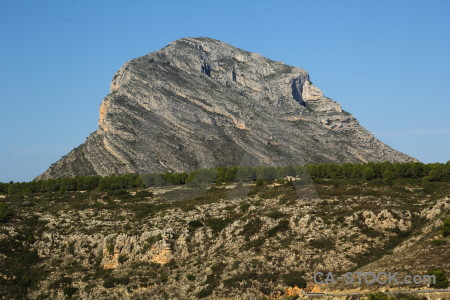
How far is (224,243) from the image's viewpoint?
7081 cm

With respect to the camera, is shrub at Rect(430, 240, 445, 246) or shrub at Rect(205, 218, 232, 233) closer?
shrub at Rect(430, 240, 445, 246)

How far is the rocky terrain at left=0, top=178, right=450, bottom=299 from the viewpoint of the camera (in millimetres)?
60125

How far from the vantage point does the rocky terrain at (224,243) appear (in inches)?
2367

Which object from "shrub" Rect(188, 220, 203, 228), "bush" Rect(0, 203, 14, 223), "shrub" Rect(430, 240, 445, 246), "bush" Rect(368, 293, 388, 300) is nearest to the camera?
"bush" Rect(368, 293, 388, 300)

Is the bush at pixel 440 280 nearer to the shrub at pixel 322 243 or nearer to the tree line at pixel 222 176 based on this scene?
the shrub at pixel 322 243

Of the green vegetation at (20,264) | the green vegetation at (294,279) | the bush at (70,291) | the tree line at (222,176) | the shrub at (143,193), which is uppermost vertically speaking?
the tree line at (222,176)

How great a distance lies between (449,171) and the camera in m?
97.8

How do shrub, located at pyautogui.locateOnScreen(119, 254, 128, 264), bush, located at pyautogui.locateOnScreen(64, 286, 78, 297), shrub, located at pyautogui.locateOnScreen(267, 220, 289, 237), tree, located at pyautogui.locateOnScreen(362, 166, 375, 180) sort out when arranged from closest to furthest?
1. bush, located at pyautogui.locateOnScreen(64, 286, 78, 297)
2. shrub, located at pyautogui.locateOnScreen(267, 220, 289, 237)
3. shrub, located at pyautogui.locateOnScreen(119, 254, 128, 264)
4. tree, located at pyautogui.locateOnScreen(362, 166, 375, 180)

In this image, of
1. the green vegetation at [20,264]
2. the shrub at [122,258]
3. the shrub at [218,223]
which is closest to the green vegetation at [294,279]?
the shrub at [218,223]

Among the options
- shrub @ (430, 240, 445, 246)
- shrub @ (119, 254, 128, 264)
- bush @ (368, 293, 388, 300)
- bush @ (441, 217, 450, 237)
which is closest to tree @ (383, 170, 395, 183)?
bush @ (441, 217, 450, 237)

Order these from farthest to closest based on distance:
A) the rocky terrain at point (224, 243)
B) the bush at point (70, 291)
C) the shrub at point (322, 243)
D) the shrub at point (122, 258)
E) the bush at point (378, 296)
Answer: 1. the shrub at point (122, 258)
2. the bush at point (70, 291)
3. the shrub at point (322, 243)
4. the rocky terrain at point (224, 243)
5. the bush at point (378, 296)

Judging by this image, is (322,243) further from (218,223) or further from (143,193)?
(143,193)

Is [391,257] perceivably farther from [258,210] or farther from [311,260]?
[258,210]

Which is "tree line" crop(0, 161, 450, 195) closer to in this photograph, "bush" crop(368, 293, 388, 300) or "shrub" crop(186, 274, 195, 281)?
"shrub" crop(186, 274, 195, 281)
